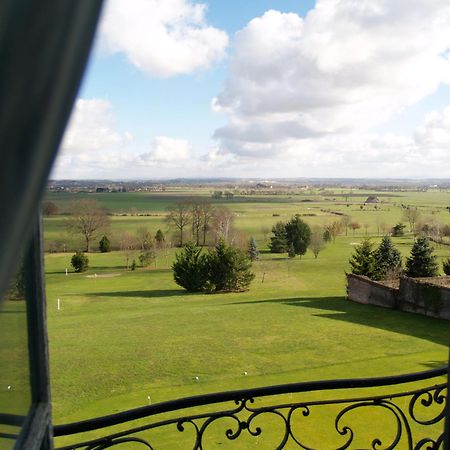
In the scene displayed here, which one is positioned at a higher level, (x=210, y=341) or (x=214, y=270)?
(x=214, y=270)

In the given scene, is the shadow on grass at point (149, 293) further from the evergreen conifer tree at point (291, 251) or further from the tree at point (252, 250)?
the evergreen conifer tree at point (291, 251)

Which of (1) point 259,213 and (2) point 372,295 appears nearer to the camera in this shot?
(2) point 372,295

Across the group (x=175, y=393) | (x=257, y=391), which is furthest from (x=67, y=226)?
(x=257, y=391)

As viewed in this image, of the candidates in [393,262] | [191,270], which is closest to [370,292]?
[393,262]

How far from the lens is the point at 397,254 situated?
22.4 m

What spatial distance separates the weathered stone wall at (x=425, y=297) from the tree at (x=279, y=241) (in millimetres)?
21667

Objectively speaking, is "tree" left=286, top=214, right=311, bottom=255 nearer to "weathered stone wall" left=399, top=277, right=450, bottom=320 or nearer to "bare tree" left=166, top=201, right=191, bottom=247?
"bare tree" left=166, top=201, right=191, bottom=247

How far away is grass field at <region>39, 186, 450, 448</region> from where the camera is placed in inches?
393

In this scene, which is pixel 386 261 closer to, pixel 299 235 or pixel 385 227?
pixel 299 235

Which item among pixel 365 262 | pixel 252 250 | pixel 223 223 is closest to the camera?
pixel 365 262

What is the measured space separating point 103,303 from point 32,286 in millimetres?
22102

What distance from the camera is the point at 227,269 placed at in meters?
25.3

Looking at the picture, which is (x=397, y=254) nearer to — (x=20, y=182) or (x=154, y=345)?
(x=154, y=345)

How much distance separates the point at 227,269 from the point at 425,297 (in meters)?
11.6
